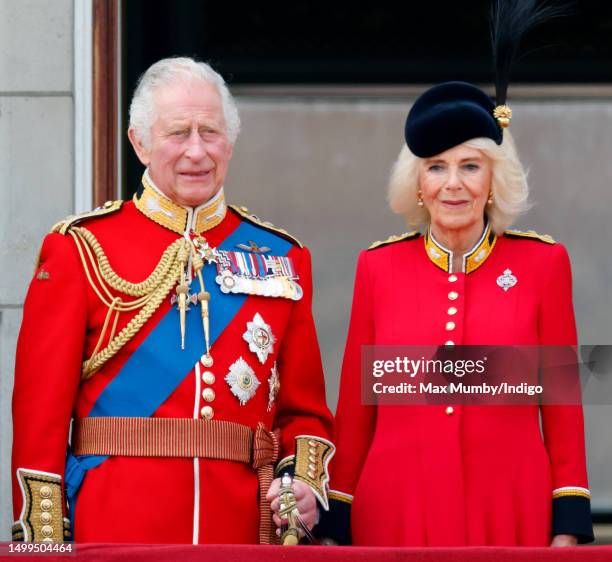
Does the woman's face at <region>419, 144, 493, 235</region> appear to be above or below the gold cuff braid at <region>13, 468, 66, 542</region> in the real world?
above

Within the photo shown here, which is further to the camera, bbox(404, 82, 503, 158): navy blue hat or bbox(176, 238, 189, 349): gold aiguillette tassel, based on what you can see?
bbox(404, 82, 503, 158): navy blue hat

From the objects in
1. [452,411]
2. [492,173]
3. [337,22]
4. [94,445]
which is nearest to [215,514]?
[94,445]

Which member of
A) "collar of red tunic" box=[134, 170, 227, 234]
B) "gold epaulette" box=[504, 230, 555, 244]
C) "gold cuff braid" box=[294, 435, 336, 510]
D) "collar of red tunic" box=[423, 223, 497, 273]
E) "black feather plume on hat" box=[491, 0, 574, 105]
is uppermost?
"black feather plume on hat" box=[491, 0, 574, 105]

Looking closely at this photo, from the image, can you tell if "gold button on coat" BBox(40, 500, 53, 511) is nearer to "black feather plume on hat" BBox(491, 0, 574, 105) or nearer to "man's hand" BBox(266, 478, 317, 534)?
"man's hand" BBox(266, 478, 317, 534)

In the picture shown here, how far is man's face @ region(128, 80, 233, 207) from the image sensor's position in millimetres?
4133

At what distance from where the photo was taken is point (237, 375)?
4094mm

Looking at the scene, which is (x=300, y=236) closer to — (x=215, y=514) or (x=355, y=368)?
(x=355, y=368)

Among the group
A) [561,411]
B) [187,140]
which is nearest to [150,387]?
[187,140]

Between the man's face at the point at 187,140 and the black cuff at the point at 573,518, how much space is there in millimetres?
1089

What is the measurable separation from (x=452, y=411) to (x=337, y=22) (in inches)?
72.1

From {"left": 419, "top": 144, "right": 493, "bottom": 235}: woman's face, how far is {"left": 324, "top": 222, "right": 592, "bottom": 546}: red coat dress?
10 cm

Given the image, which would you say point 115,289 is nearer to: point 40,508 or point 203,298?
point 203,298

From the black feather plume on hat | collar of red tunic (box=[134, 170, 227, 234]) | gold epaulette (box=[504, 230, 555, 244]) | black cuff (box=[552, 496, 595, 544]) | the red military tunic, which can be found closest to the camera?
the red military tunic

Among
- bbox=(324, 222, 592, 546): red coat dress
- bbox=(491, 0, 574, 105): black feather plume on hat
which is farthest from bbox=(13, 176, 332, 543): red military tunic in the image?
bbox=(491, 0, 574, 105): black feather plume on hat
